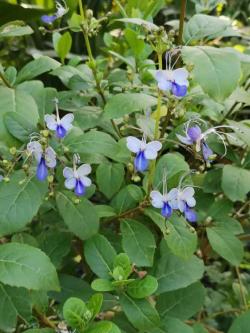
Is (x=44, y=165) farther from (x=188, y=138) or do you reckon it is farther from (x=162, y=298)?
(x=162, y=298)

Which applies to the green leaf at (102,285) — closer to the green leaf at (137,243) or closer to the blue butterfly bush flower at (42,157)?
the green leaf at (137,243)

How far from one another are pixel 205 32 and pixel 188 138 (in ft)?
0.68

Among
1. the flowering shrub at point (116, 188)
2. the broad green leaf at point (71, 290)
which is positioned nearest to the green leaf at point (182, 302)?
the flowering shrub at point (116, 188)

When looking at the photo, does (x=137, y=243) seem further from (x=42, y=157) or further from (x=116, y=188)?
(x=42, y=157)

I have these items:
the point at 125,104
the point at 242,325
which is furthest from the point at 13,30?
the point at 242,325

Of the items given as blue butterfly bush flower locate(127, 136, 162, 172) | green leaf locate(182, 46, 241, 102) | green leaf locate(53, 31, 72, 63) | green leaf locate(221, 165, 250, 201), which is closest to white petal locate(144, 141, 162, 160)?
blue butterfly bush flower locate(127, 136, 162, 172)

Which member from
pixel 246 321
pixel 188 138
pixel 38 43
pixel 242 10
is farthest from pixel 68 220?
pixel 242 10

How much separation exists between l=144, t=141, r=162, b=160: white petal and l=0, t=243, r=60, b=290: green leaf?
196mm

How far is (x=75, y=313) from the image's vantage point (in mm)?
760

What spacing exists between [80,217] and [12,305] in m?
0.16

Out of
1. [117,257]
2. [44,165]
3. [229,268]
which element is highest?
[44,165]

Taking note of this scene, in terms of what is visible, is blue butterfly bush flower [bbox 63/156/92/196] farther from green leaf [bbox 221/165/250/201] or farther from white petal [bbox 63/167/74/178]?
green leaf [bbox 221/165/250/201]

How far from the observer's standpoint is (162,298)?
38.1 inches

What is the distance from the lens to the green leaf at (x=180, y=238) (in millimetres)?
837
